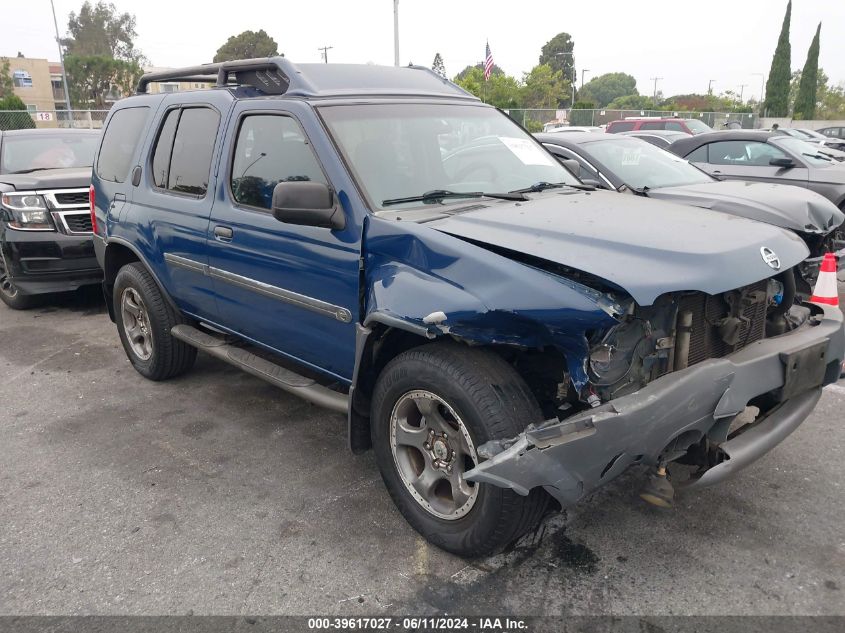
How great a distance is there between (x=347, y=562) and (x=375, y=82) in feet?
8.78

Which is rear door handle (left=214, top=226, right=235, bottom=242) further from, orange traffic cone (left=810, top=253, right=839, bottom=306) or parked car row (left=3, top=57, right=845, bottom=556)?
orange traffic cone (left=810, top=253, right=839, bottom=306)

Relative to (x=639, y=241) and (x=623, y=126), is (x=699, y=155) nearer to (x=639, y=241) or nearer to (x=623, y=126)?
(x=639, y=241)

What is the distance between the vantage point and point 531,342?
264 centimetres

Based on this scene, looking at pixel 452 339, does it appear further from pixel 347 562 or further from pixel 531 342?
pixel 347 562

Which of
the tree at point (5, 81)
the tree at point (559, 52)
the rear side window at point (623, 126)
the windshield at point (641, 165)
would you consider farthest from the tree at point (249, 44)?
the windshield at point (641, 165)

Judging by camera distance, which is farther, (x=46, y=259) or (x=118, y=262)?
(x=46, y=259)

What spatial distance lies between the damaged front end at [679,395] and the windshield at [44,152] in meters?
7.39

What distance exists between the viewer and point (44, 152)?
27.1 feet

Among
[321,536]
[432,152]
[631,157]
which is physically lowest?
[321,536]

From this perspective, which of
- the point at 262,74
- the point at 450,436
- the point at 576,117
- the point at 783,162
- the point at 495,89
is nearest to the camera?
the point at 450,436

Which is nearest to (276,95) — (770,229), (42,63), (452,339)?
(452,339)

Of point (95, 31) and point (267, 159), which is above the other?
point (95, 31)

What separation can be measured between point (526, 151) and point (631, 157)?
11.5 ft

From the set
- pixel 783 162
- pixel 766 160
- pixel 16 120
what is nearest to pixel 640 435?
pixel 783 162
